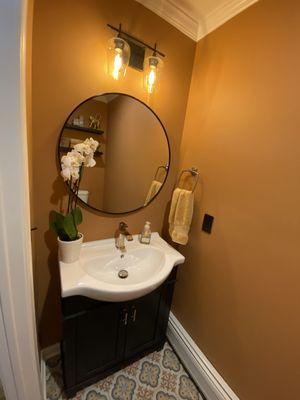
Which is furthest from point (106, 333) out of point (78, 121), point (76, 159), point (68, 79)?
point (68, 79)

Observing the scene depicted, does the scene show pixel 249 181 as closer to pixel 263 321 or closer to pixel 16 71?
pixel 263 321

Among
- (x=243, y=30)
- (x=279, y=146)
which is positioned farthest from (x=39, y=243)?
(x=243, y=30)

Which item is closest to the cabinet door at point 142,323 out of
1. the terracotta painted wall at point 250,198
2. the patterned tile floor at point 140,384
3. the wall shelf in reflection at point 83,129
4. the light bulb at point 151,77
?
the patterned tile floor at point 140,384

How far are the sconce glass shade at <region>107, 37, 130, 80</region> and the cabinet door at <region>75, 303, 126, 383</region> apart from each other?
1.32 metres

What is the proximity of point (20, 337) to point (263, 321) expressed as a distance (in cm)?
111

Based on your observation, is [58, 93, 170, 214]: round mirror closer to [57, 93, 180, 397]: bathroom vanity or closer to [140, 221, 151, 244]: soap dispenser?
[57, 93, 180, 397]: bathroom vanity

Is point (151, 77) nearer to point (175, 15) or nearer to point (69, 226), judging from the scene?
point (175, 15)

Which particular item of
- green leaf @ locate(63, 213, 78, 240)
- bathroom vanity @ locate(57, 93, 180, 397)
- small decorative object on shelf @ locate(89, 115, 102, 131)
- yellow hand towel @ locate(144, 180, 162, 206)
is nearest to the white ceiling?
bathroom vanity @ locate(57, 93, 180, 397)

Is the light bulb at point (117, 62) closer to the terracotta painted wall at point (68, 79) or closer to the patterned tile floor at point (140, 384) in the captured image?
the terracotta painted wall at point (68, 79)

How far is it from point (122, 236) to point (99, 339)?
1.98 ft

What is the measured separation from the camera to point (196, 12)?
3.81ft

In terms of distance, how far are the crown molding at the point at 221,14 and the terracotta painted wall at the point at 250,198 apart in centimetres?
3

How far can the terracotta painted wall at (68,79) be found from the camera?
917 mm

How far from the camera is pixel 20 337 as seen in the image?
27.4 inches
